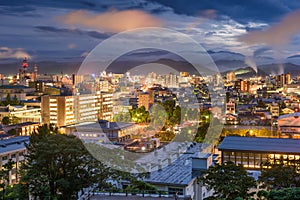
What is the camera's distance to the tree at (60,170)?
12.3 ft

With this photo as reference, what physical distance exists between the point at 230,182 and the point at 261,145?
3.03 m

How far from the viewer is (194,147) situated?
20.9 ft

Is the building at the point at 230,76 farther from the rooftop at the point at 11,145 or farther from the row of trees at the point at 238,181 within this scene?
the row of trees at the point at 238,181

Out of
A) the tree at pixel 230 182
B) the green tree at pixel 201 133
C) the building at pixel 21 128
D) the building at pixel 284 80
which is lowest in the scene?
the building at pixel 21 128

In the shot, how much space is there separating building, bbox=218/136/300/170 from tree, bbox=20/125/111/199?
2.94 meters

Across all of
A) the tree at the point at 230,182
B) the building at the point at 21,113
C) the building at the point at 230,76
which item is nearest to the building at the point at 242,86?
the building at the point at 230,76

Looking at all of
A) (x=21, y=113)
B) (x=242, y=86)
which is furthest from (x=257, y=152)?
(x=242, y=86)

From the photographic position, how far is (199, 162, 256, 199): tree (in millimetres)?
3408

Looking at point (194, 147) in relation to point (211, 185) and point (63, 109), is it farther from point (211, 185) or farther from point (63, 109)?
point (63, 109)

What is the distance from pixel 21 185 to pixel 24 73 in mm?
31822

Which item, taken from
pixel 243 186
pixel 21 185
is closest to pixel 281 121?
pixel 243 186

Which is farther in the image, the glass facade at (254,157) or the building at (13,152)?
the building at (13,152)

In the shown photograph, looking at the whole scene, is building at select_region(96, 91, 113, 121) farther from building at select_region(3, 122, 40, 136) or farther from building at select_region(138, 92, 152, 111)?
building at select_region(3, 122, 40, 136)

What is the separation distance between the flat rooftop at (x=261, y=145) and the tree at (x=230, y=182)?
2613mm
